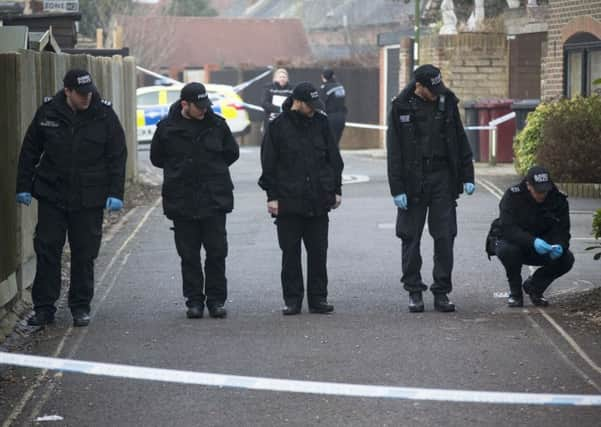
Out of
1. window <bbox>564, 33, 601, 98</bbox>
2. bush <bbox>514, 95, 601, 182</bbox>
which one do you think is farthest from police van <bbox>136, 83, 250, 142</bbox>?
bush <bbox>514, 95, 601, 182</bbox>

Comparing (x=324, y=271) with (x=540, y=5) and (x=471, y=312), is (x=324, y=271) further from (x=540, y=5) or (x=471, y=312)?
(x=540, y=5)

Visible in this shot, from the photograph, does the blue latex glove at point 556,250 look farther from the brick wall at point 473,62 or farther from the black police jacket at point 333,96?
the brick wall at point 473,62

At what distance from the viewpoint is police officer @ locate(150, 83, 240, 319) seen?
31.2 feet

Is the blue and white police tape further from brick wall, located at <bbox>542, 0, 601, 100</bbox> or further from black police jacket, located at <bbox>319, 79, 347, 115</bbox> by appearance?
black police jacket, located at <bbox>319, 79, 347, 115</bbox>

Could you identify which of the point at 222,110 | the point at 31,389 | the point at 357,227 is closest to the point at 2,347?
the point at 31,389

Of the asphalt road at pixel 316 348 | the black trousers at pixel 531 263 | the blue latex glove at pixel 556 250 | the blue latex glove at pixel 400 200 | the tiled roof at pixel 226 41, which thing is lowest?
the asphalt road at pixel 316 348

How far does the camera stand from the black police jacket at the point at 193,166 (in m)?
9.52

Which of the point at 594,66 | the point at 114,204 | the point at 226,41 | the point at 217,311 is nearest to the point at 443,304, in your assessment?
the point at 217,311

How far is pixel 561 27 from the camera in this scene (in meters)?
20.8

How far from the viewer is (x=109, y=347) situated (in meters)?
8.46

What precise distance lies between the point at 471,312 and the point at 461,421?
3.17 metres

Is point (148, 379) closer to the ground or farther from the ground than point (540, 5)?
closer to the ground

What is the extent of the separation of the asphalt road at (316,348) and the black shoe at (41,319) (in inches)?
6.9

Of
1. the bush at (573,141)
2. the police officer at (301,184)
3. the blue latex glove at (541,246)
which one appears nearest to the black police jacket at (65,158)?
the police officer at (301,184)
